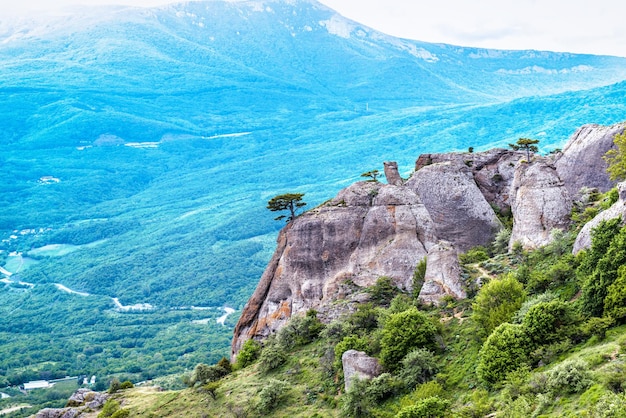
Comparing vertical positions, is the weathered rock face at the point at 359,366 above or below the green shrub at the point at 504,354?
below

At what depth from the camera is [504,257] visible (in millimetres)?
42344

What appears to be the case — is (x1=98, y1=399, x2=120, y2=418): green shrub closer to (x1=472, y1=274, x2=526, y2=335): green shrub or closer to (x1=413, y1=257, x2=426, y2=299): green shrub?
(x1=413, y1=257, x2=426, y2=299): green shrub

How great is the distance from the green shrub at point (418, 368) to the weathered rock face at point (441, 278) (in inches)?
262

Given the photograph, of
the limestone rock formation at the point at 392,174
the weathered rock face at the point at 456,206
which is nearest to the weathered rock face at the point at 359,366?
the weathered rock face at the point at 456,206

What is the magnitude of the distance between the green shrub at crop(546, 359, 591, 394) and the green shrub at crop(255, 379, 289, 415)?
1722 centimetres

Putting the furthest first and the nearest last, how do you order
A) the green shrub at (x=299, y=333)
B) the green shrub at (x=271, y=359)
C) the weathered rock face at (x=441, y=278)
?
the green shrub at (x=299, y=333) → the green shrub at (x=271, y=359) → the weathered rock face at (x=441, y=278)

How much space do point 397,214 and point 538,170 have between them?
1078cm

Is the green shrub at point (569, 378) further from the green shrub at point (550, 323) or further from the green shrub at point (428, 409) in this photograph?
the green shrub at point (428, 409)

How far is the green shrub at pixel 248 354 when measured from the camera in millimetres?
44938

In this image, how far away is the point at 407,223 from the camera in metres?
47.8

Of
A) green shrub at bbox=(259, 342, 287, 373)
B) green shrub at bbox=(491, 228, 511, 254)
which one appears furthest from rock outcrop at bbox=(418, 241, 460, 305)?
green shrub at bbox=(259, 342, 287, 373)

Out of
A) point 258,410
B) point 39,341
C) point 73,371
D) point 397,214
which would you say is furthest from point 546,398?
point 39,341

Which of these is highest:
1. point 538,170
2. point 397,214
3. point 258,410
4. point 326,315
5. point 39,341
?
point 538,170

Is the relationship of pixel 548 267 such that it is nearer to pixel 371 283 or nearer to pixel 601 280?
pixel 601 280
